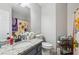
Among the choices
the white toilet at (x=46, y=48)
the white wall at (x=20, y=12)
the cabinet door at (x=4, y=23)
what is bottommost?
the white toilet at (x=46, y=48)

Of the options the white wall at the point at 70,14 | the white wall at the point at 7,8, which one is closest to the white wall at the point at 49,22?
the white wall at the point at 70,14

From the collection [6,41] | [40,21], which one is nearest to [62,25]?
[40,21]

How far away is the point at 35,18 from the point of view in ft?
6.23

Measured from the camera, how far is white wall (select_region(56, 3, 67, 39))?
1829 millimetres

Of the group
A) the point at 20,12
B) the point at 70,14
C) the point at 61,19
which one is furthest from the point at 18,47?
the point at 70,14

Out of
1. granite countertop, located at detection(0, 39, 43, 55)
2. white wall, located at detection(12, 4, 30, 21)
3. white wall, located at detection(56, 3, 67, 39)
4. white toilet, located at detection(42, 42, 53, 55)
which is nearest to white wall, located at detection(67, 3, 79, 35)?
white wall, located at detection(56, 3, 67, 39)

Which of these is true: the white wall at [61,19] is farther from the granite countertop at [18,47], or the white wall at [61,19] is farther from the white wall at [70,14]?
the granite countertop at [18,47]

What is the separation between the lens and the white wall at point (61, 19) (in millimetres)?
1829

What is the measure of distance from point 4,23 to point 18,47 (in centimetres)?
37

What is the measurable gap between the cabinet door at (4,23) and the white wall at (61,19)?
68cm

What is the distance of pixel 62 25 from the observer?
6.03 ft

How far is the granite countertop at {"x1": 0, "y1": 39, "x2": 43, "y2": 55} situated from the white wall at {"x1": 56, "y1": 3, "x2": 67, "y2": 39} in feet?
0.97

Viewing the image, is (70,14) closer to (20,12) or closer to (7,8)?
(20,12)

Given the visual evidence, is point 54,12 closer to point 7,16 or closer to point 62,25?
point 62,25
